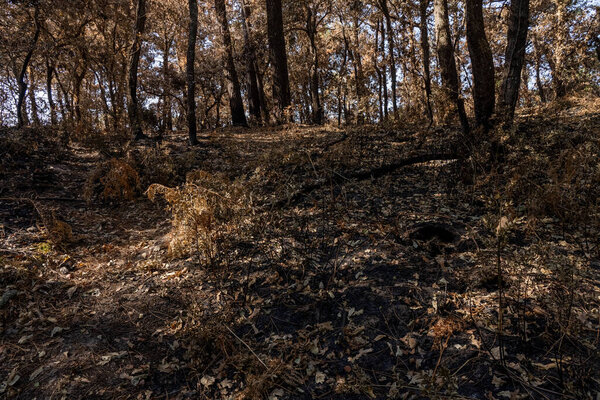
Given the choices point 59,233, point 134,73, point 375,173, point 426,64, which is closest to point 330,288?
point 375,173

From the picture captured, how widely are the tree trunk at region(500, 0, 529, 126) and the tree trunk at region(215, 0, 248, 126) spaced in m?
10.5

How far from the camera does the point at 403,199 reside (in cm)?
539

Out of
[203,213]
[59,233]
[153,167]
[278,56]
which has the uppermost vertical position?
[278,56]

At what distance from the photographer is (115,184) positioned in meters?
6.44

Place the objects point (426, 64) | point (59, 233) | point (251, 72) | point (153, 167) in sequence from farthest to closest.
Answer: point (251, 72) < point (426, 64) < point (153, 167) < point (59, 233)

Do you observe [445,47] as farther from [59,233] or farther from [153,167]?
[59,233]

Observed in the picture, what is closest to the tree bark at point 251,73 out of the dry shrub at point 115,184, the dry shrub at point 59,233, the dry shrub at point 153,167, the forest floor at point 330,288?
the dry shrub at point 153,167

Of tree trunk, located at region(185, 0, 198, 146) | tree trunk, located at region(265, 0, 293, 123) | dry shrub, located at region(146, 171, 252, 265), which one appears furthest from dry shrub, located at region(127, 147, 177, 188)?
tree trunk, located at region(265, 0, 293, 123)

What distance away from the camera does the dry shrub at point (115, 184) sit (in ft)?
20.9

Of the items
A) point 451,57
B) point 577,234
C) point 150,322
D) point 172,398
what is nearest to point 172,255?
point 150,322

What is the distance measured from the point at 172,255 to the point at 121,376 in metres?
1.80

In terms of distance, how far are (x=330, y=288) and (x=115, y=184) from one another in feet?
16.1

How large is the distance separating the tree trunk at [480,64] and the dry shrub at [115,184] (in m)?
6.49

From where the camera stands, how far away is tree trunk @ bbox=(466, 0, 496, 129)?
589cm
